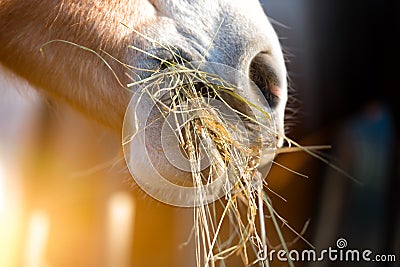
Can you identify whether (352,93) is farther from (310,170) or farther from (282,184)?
(282,184)

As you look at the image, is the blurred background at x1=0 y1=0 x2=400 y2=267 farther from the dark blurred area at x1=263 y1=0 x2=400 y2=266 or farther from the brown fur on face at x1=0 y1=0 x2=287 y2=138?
the brown fur on face at x1=0 y1=0 x2=287 y2=138

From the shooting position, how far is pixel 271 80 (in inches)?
37.8

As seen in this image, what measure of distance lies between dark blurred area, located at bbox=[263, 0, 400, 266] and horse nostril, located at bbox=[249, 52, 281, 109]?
66 cm

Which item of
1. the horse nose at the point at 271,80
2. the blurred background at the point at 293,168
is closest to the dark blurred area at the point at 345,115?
the blurred background at the point at 293,168

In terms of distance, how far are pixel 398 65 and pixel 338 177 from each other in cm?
50

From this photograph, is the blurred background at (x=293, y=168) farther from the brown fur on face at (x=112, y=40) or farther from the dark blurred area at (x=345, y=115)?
the brown fur on face at (x=112, y=40)

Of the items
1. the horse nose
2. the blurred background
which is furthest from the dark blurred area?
the horse nose

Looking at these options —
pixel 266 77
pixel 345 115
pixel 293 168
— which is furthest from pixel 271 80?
pixel 345 115

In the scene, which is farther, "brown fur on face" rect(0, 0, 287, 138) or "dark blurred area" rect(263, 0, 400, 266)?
"dark blurred area" rect(263, 0, 400, 266)

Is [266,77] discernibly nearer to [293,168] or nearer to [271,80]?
[271,80]

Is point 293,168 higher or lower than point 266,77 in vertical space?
lower

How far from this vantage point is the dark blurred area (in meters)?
1.75

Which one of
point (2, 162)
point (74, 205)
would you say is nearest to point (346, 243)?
point (74, 205)

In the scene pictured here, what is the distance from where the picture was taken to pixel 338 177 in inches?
76.0
